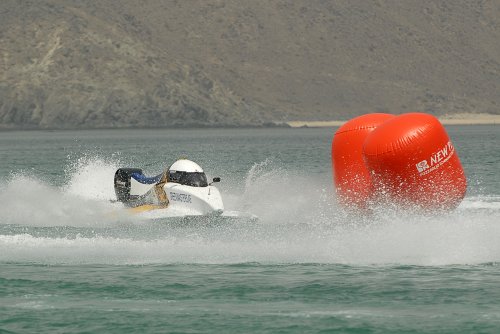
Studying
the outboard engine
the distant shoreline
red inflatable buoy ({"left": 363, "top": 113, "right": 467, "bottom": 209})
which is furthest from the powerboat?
the distant shoreline

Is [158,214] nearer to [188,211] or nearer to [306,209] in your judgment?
[188,211]

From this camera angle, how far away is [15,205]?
92.3ft

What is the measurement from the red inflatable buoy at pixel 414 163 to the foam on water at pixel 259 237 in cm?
38

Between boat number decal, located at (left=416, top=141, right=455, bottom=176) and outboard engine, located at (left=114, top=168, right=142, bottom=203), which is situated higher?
outboard engine, located at (left=114, top=168, right=142, bottom=203)

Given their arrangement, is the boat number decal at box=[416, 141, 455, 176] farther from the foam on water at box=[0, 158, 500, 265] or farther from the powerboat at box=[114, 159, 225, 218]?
the powerboat at box=[114, 159, 225, 218]

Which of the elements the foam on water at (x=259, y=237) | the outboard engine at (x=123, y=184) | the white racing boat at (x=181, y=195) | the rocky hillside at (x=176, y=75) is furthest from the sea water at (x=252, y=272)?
the rocky hillside at (x=176, y=75)

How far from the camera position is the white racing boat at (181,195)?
23609 millimetres

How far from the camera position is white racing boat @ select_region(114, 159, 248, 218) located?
23609 mm

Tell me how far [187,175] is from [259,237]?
301cm

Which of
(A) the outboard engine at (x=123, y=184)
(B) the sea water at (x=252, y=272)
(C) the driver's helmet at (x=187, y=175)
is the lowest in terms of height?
(B) the sea water at (x=252, y=272)

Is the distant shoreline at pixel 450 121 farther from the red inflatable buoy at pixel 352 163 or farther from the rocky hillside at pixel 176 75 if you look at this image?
the red inflatable buoy at pixel 352 163

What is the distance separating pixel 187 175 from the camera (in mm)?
24156

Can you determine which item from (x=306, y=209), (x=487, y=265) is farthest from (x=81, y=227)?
(x=487, y=265)

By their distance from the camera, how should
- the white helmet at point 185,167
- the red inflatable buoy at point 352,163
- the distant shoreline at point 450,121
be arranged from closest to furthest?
the red inflatable buoy at point 352,163
the white helmet at point 185,167
the distant shoreline at point 450,121
